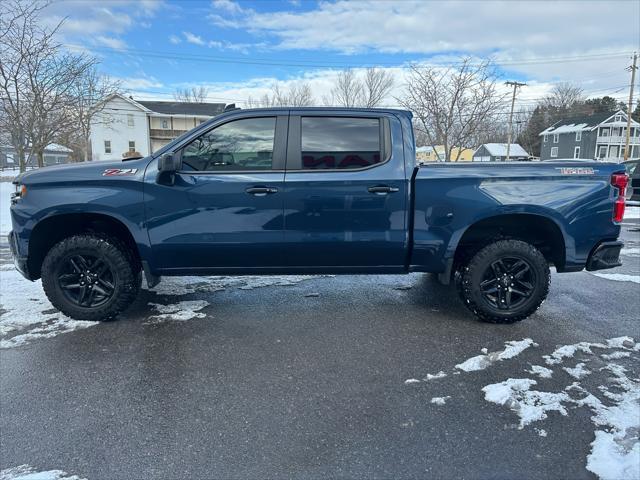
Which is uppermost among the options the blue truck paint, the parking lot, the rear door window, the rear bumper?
the rear door window

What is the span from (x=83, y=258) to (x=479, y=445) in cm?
359

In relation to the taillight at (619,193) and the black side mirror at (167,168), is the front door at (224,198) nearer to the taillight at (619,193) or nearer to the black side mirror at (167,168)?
the black side mirror at (167,168)

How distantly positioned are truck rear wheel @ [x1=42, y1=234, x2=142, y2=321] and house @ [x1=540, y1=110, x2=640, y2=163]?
57.5 metres

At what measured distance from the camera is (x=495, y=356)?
3.46 m

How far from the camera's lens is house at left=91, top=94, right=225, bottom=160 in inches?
1711

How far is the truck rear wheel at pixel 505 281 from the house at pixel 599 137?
55360 mm

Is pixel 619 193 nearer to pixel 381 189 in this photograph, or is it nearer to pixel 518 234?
pixel 518 234

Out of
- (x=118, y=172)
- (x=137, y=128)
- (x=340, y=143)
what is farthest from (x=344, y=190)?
(x=137, y=128)

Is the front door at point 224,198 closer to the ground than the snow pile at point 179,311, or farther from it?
farther from it

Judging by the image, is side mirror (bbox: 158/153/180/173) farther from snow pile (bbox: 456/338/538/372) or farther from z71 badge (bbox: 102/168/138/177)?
snow pile (bbox: 456/338/538/372)

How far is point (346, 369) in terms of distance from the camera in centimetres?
327

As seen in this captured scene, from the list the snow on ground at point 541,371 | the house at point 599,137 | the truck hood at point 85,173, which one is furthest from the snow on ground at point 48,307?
the house at point 599,137

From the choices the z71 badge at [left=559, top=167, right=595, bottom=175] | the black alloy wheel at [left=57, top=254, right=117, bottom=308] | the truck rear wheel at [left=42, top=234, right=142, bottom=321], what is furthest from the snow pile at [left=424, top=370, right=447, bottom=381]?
the black alloy wheel at [left=57, top=254, right=117, bottom=308]

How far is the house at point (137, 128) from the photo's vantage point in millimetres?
43469
